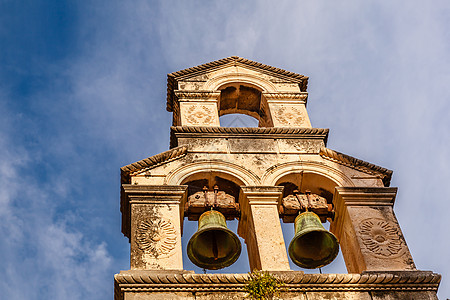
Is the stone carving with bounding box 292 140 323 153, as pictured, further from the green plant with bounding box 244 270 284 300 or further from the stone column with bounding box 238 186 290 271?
the green plant with bounding box 244 270 284 300

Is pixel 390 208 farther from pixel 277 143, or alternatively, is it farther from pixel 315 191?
pixel 277 143

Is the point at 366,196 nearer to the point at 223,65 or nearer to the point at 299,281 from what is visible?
the point at 299,281

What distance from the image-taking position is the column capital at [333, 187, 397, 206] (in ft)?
44.4

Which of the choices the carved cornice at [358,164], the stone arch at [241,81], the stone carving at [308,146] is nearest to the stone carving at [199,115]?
the stone arch at [241,81]

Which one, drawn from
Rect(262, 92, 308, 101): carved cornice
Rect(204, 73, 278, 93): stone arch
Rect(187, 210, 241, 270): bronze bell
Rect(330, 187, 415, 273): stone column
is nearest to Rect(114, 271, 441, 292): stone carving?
Rect(330, 187, 415, 273): stone column

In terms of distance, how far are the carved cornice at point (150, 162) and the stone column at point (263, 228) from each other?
4.96 feet

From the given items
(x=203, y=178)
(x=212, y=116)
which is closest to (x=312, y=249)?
(x=203, y=178)

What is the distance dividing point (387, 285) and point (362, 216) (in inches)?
68.6

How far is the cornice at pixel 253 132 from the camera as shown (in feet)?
49.0

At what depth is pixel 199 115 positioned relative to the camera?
15.7 metres

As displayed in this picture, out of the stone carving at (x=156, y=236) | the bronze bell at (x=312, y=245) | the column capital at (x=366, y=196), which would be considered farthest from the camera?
the column capital at (x=366, y=196)

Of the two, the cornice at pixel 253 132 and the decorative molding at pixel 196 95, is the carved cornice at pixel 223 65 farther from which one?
the cornice at pixel 253 132

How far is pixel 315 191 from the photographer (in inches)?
563

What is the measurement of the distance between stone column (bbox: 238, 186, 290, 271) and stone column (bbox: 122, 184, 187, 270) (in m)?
1.06
